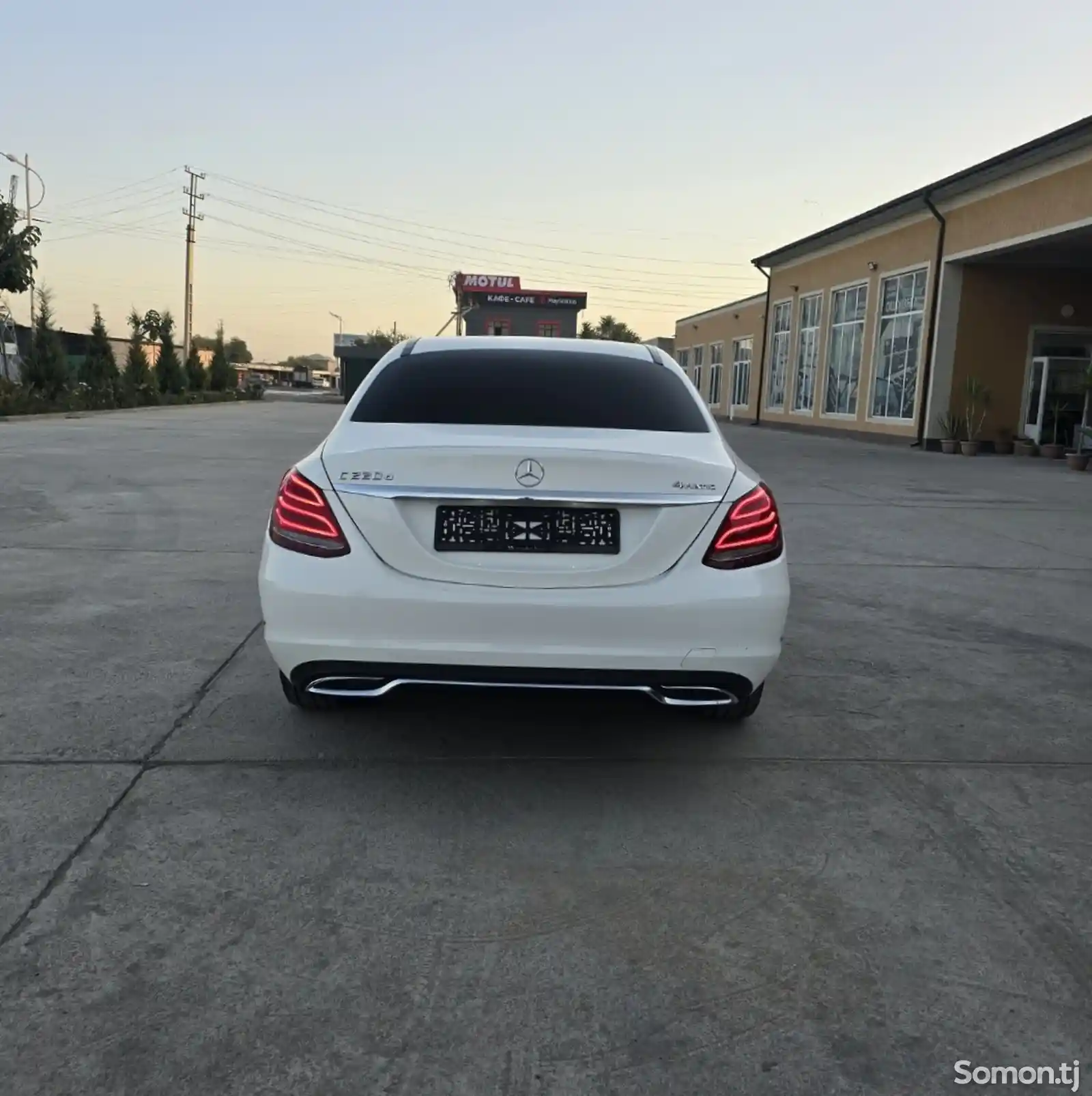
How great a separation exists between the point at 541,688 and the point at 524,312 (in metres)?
65.5

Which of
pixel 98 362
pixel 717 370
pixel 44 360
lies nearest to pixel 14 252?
pixel 44 360

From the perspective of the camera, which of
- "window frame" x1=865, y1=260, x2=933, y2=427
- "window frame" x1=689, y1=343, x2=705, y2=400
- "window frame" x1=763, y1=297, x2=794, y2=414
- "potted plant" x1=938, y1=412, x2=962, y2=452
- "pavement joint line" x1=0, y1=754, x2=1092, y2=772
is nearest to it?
"pavement joint line" x1=0, y1=754, x2=1092, y2=772

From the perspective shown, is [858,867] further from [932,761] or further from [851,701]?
[851,701]

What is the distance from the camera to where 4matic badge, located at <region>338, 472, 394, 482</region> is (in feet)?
10.9

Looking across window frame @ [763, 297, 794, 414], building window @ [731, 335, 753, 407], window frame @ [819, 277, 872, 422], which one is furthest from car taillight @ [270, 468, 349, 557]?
building window @ [731, 335, 753, 407]

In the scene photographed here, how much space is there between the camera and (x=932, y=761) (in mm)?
3955

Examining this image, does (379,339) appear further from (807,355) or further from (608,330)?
(807,355)

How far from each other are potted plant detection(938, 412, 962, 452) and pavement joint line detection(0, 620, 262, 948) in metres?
21.8

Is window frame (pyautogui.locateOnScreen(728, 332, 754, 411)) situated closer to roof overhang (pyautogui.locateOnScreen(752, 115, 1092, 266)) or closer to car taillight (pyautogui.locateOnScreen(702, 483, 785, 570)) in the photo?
roof overhang (pyautogui.locateOnScreen(752, 115, 1092, 266))

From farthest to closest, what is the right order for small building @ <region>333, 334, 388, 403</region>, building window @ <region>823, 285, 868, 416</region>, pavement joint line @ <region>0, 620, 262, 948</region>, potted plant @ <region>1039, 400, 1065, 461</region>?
small building @ <region>333, 334, 388, 403</region> → building window @ <region>823, 285, 868, 416</region> → potted plant @ <region>1039, 400, 1065, 461</region> → pavement joint line @ <region>0, 620, 262, 948</region>

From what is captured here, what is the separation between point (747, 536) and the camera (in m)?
3.42

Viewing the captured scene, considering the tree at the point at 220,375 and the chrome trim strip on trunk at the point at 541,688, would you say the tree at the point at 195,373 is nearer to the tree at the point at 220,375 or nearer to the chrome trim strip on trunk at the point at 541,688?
the tree at the point at 220,375

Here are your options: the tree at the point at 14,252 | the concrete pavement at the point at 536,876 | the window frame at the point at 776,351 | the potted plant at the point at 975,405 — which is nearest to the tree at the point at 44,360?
the tree at the point at 14,252

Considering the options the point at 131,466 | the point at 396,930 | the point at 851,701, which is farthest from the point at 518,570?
the point at 131,466
